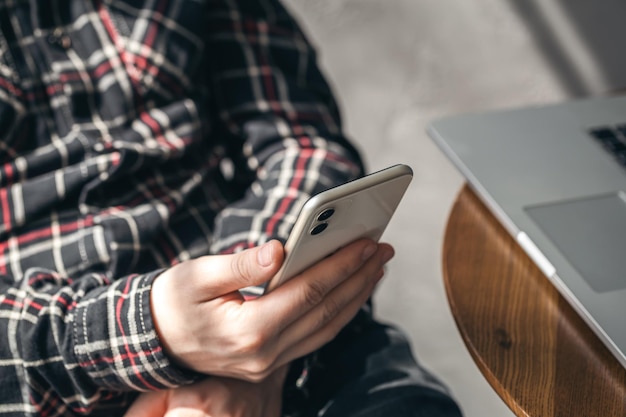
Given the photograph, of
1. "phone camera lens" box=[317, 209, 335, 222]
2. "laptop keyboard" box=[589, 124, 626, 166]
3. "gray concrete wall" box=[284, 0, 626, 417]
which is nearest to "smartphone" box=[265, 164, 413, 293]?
"phone camera lens" box=[317, 209, 335, 222]

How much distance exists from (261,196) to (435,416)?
285 millimetres

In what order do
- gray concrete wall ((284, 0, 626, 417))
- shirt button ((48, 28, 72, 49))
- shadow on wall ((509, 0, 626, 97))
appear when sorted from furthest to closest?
shadow on wall ((509, 0, 626, 97)) → gray concrete wall ((284, 0, 626, 417)) → shirt button ((48, 28, 72, 49))

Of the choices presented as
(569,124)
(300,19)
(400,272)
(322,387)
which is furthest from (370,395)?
(300,19)

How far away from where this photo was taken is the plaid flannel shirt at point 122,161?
588 millimetres

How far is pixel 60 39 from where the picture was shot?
0.70 meters

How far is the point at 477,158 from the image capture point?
27.1 inches

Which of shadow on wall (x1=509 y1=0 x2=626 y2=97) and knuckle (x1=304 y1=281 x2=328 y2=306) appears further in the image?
shadow on wall (x1=509 y1=0 x2=626 y2=97)

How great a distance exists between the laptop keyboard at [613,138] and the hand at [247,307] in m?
0.30

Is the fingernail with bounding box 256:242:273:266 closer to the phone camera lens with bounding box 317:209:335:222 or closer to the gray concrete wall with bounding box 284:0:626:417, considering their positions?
the phone camera lens with bounding box 317:209:335:222

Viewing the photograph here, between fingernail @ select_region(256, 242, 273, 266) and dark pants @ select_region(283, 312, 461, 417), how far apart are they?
0.20 meters

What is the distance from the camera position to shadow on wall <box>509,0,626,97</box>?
1.47 metres

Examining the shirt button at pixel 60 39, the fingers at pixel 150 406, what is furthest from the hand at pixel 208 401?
the shirt button at pixel 60 39

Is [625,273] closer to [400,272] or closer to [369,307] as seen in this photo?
[369,307]

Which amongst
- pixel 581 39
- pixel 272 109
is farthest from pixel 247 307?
pixel 581 39
